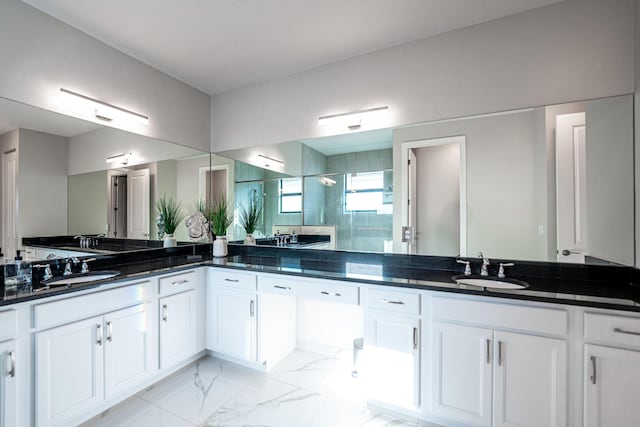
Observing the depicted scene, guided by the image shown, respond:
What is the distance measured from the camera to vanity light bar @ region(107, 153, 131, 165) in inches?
92.9

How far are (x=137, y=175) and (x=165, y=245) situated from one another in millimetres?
719

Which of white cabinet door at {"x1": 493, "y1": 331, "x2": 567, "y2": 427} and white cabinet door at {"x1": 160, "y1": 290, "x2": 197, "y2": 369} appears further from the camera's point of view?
white cabinet door at {"x1": 160, "y1": 290, "x2": 197, "y2": 369}

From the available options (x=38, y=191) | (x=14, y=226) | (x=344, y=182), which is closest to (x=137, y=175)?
(x=38, y=191)

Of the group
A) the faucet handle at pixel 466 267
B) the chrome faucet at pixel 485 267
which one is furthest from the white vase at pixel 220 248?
the chrome faucet at pixel 485 267

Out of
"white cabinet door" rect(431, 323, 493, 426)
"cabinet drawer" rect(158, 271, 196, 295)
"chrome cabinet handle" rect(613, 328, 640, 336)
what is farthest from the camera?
"cabinet drawer" rect(158, 271, 196, 295)

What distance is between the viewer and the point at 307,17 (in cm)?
199

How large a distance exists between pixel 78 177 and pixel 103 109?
0.57 meters

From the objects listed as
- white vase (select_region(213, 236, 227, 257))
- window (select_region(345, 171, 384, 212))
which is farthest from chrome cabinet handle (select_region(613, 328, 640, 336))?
white vase (select_region(213, 236, 227, 257))

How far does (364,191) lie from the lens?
2.45 m

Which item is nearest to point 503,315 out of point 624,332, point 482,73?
point 624,332

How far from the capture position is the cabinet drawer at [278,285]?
213 centimetres

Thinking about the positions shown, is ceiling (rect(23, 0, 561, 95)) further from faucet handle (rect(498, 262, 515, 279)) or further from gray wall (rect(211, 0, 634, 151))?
faucet handle (rect(498, 262, 515, 279))

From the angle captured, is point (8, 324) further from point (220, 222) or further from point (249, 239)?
point (249, 239)

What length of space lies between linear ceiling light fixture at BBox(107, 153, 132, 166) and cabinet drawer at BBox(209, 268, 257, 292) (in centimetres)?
121
